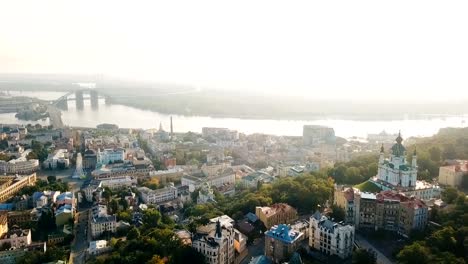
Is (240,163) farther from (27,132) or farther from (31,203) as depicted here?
(27,132)

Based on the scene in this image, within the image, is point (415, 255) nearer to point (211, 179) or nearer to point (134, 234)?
point (134, 234)

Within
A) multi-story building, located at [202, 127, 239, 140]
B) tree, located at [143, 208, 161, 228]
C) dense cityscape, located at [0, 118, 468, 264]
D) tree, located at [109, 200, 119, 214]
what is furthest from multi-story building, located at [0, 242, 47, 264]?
multi-story building, located at [202, 127, 239, 140]

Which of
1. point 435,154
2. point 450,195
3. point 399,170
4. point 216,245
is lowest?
point 216,245

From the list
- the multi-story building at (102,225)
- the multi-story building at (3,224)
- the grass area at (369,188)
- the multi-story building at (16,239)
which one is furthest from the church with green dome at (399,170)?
the multi-story building at (3,224)

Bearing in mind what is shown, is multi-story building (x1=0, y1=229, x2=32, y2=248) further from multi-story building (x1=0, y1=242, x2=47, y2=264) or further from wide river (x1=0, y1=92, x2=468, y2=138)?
wide river (x1=0, y1=92, x2=468, y2=138)

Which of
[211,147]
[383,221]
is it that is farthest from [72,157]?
[383,221]

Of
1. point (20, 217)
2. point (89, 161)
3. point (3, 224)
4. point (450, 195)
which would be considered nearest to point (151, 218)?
point (3, 224)

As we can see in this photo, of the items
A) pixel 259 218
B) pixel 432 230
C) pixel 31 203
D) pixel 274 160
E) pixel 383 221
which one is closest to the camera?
pixel 432 230
